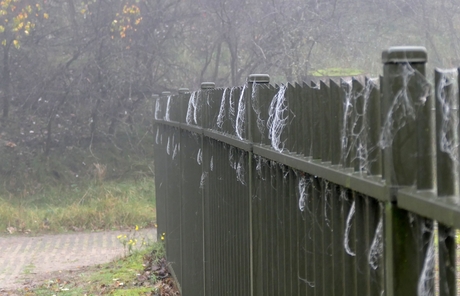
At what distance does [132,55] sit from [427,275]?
52.6 ft

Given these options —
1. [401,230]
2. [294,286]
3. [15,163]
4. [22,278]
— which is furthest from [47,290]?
[15,163]

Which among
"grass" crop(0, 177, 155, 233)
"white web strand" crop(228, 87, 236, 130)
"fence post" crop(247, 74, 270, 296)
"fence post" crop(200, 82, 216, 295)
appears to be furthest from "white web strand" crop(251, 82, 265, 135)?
"grass" crop(0, 177, 155, 233)

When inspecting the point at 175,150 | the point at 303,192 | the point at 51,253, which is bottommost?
the point at 51,253

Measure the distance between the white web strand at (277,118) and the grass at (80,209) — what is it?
423 inches

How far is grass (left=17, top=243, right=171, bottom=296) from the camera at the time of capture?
7.45 m

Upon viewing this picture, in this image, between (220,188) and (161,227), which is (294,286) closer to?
(220,188)

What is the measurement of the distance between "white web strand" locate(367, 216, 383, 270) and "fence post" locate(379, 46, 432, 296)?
4.6 inches

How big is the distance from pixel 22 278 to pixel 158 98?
2782mm

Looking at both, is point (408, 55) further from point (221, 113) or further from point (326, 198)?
point (221, 113)

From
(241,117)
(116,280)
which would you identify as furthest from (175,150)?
(241,117)

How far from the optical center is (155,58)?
17594mm

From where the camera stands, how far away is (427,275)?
5.69 ft

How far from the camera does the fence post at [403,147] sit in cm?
173

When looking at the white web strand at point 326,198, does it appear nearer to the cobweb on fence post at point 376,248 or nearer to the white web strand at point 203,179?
the cobweb on fence post at point 376,248
